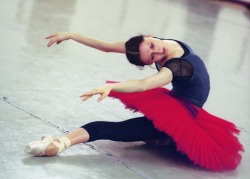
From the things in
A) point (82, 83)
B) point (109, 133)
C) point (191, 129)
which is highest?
point (191, 129)

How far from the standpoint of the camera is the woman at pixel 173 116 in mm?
2982

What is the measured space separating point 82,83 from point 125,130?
128 cm

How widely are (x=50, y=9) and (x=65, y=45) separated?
6.46ft

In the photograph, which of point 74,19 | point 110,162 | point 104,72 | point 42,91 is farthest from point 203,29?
point 110,162

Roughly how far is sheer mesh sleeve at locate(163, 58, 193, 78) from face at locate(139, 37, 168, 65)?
0.25 ft

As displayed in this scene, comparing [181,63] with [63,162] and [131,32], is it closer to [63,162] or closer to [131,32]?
[63,162]

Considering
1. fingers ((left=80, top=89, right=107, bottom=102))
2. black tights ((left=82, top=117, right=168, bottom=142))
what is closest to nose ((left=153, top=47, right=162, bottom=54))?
black tights ((left=82, top=117, right=168, bottom=142))

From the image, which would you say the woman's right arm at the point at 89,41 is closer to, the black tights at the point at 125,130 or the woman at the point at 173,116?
the woman at the point at 173,116

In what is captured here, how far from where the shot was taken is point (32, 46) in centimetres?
502

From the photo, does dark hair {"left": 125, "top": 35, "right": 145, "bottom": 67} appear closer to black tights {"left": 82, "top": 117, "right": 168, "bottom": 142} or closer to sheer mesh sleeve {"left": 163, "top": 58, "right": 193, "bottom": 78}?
sheer mesh sleeve {"left": 163, "top": 58, "right": 193, "bottom": 78}

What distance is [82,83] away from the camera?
426 cm

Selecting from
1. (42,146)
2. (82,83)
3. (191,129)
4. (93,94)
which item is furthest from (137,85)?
(82,83)

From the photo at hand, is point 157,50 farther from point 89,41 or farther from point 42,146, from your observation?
point 42,146

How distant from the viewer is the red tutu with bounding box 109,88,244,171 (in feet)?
9.89
